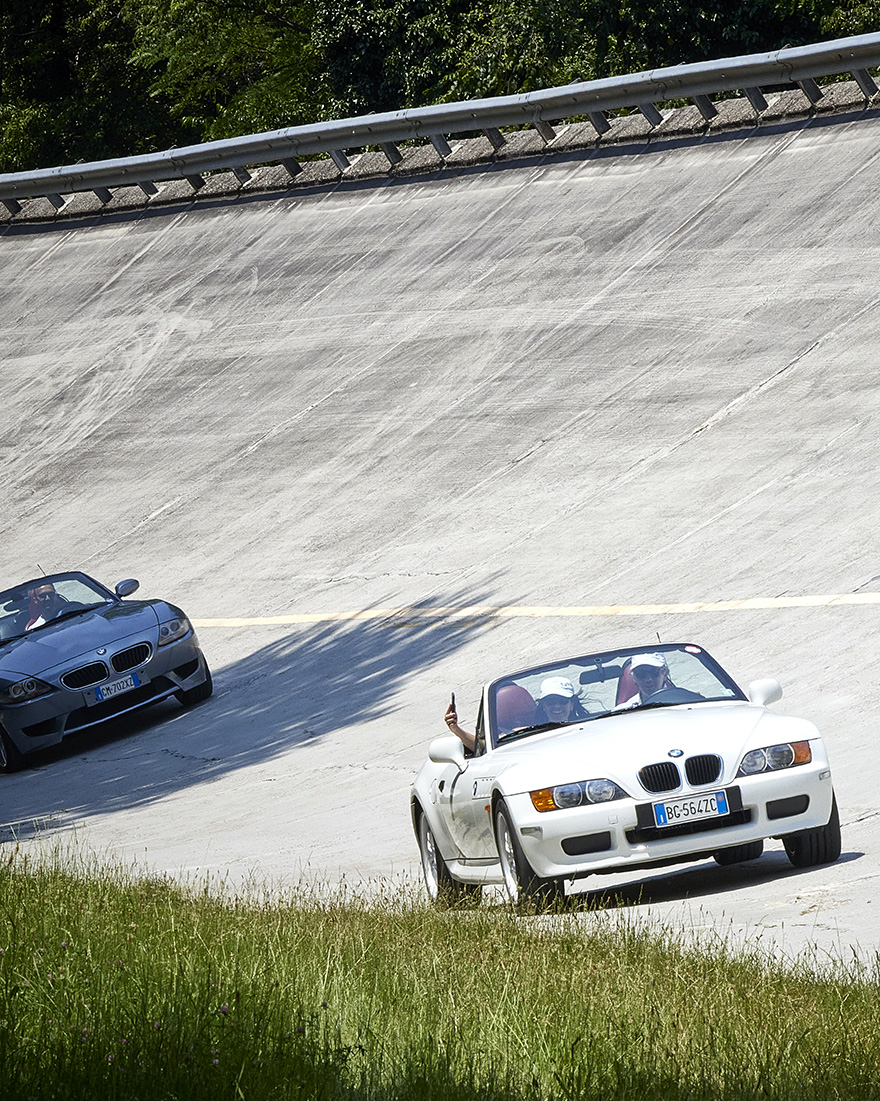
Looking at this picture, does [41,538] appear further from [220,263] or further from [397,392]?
[220,263]

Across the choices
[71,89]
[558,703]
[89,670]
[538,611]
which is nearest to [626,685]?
[558,703]

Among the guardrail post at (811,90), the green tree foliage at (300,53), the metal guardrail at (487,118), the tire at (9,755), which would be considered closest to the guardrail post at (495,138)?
the metal guardrail at (487,118)

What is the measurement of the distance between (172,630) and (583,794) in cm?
902

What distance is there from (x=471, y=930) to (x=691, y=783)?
4.74 ft

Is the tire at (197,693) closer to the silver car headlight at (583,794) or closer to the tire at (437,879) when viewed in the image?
the tire at (437,879)

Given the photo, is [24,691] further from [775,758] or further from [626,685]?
[775,758]

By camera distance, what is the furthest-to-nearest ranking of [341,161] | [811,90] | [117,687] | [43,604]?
[341,161] < [811,90] < [43,604] < [117,687]

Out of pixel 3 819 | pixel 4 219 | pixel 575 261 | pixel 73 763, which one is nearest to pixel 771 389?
pixel 575 261

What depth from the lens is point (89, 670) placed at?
16.3 m

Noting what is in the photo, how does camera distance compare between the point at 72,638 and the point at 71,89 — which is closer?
the point at 72,638

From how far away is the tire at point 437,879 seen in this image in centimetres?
940

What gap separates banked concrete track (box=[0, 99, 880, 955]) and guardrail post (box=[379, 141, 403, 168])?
72cm

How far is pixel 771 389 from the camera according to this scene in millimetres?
20875

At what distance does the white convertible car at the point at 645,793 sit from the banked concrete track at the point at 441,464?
37 cm
